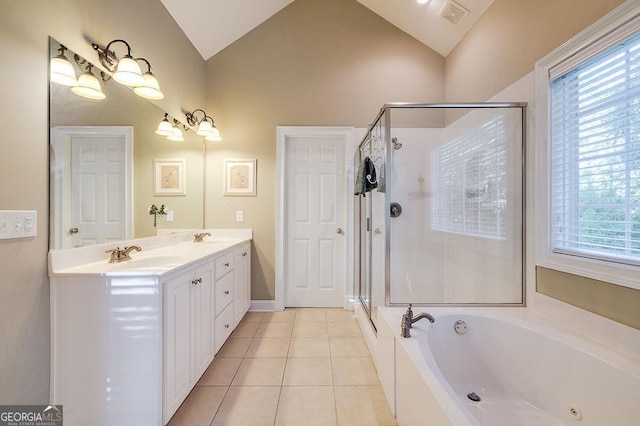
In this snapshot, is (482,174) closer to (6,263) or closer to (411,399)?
(411,399)

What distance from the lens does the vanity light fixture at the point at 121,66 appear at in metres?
1.52

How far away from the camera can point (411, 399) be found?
1150 millimetres

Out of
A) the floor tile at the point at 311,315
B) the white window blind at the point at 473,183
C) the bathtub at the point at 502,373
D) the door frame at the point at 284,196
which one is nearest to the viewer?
the bathtub at the point at 502,373

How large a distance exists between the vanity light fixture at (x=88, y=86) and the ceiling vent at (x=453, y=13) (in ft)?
9.08

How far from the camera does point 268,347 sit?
6.91ft

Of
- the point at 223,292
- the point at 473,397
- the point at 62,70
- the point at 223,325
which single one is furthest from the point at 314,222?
the point at 62,70

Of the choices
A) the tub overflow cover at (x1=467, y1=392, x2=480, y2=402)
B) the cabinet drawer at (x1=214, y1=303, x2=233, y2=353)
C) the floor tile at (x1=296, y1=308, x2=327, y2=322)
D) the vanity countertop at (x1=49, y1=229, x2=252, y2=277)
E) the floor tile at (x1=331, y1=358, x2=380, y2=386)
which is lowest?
the floor tile at (x1=331, y1=358, x2=380, y2=386)

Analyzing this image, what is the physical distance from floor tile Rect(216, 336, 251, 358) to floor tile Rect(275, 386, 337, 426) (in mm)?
580

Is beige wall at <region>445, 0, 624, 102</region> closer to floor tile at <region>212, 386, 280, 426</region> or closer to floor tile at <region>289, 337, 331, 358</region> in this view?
floor tile at <region>289, 337, 331, 358</region>

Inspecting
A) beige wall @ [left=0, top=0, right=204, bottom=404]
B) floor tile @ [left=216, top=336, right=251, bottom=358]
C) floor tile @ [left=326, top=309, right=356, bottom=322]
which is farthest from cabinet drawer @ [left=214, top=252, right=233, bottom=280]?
floor tile @ [left=326, top=309, right=356, bottom=322]

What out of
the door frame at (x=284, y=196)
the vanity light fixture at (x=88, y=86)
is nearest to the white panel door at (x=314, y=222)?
the door frame at (x=284, y=196)

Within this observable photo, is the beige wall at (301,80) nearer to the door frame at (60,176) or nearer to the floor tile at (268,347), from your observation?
the floor tile at (268,347)

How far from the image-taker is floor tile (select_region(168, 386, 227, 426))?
54.8 inches

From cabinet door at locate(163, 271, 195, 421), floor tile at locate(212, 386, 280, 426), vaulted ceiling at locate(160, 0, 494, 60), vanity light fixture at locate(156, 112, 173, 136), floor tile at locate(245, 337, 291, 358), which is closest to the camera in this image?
cabinet door at locate(163, 271, 195, 421)
